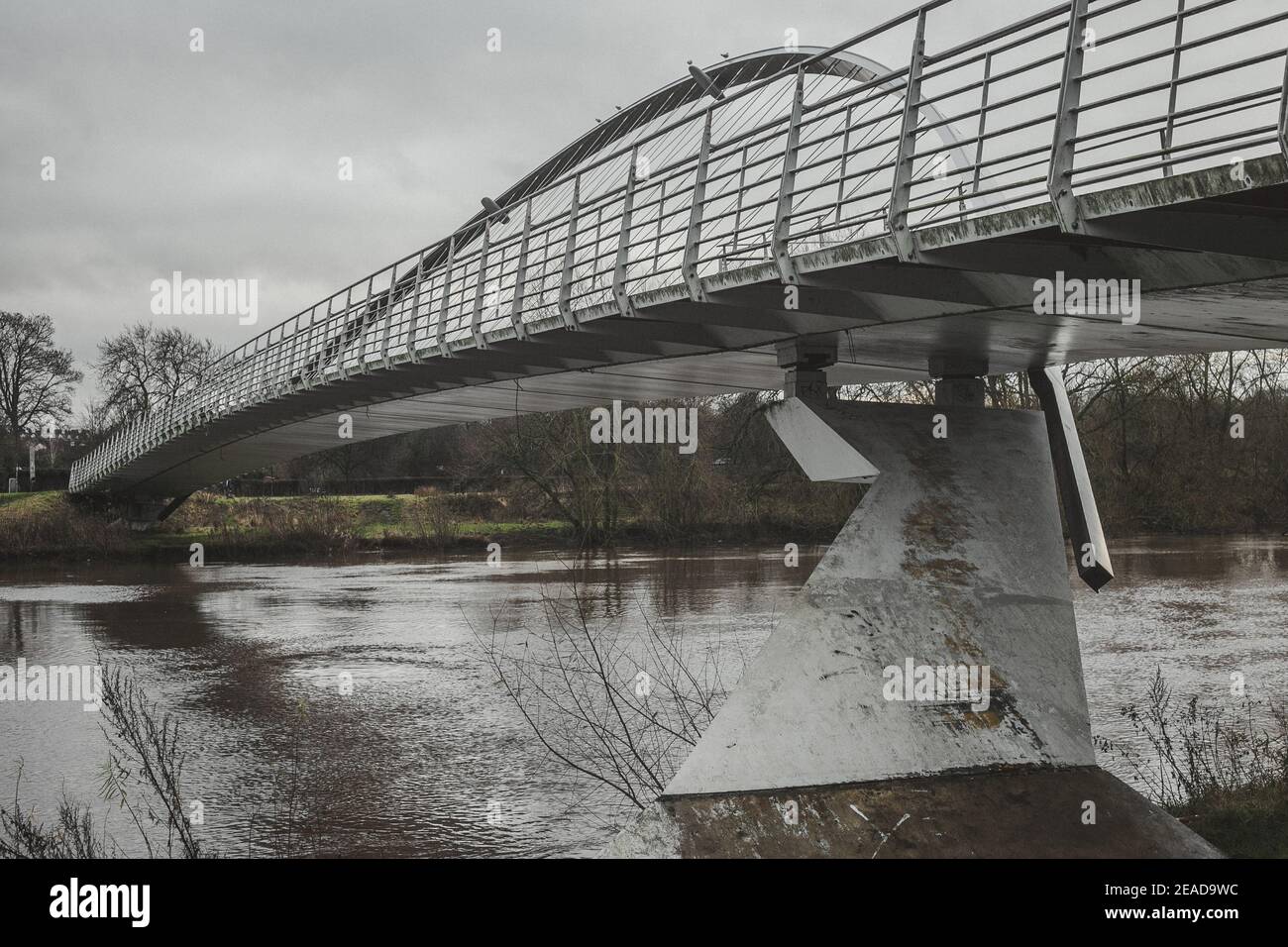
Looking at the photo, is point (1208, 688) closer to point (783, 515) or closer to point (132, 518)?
point (783, 515)

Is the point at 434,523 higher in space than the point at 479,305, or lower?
lower

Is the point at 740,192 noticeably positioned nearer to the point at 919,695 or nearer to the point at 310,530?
the point at 919,695

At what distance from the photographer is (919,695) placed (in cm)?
936

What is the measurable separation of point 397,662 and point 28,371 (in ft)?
163

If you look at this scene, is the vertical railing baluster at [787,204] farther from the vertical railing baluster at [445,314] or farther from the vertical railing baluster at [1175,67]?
the vertical railing baluster at [445,314]

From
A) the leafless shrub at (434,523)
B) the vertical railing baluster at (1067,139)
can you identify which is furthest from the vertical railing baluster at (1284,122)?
the leafless shrub at (434,523)

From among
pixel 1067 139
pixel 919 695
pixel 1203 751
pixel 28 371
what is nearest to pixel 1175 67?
pixel 1067 139

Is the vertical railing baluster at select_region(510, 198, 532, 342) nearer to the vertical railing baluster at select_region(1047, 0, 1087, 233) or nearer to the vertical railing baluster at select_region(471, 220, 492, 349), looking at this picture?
the vertical railing baluster at select_region(471, 220, 492, 349)

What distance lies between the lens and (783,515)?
41.5 metres

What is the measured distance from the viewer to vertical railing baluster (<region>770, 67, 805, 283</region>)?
8961mm

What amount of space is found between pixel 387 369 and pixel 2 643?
1027cm

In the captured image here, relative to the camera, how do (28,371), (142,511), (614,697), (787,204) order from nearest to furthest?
1. (787,204)
2. (614,697)
3. (142,511)
4. (28,371)

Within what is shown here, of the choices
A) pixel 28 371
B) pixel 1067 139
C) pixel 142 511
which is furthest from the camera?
pixel 28 371
